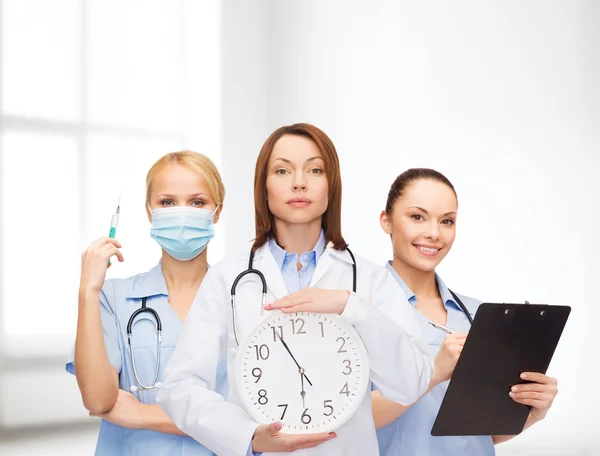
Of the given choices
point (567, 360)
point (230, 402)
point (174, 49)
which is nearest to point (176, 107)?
point (174, 49)

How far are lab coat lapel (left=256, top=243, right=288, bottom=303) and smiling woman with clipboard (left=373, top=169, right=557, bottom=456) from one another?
0.45 m

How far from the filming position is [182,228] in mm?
2098

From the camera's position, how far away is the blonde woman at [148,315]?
6.46 ft

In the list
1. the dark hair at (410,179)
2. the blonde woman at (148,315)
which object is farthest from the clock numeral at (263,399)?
the dark hair at (410,179)

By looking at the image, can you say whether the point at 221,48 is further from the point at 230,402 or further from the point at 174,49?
the point at 230,402

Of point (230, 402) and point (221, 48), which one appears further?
point (221, 48)

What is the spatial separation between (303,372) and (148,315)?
0.71m

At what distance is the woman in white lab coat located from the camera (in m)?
1.55

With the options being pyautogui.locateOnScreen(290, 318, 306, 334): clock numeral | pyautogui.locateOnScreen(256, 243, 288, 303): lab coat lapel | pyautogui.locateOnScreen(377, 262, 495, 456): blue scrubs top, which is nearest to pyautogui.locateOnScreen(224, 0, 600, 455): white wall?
pyautogui.locateOnScreen(377, 262, 495, 456): blue scrubs top

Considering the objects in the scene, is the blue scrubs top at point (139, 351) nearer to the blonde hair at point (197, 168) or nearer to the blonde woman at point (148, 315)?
the blonde woman at point (148, 315)

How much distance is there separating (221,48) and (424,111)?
1.36 m

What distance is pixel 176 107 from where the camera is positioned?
4555mm

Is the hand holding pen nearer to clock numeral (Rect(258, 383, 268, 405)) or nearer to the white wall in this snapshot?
clock numeral (Rect(258, 383, 268, 405))

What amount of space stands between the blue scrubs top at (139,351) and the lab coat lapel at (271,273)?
388 mm
